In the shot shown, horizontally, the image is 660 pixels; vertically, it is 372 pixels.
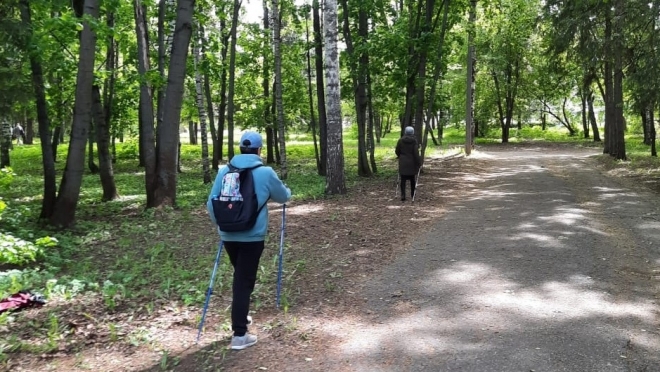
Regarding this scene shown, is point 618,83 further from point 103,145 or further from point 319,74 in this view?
point 103,145

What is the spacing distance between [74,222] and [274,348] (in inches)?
285

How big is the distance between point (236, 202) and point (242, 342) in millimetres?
1316

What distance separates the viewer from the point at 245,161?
459 cm

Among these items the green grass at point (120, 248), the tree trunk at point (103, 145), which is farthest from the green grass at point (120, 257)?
the tree trunk at point (103, 145)

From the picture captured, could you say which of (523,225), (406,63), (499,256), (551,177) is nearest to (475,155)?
(551,177)

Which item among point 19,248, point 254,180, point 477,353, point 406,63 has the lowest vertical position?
point 477,353

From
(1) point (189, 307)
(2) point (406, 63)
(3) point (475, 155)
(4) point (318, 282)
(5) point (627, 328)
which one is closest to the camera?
(5) point (627, 328)

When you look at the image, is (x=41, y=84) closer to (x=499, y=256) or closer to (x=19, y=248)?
(x=19, y=248)

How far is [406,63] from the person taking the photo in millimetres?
16797

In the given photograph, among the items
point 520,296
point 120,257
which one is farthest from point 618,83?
point 120,257

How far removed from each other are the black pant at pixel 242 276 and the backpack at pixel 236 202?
0.74 ft

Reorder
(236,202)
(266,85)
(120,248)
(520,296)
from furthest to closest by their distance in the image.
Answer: (266,85)
(120,248)
(520,296)
(236,202)

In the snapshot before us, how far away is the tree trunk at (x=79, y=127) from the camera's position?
9.59m

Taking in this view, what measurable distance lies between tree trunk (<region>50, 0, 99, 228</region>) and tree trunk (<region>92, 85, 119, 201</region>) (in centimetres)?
302
